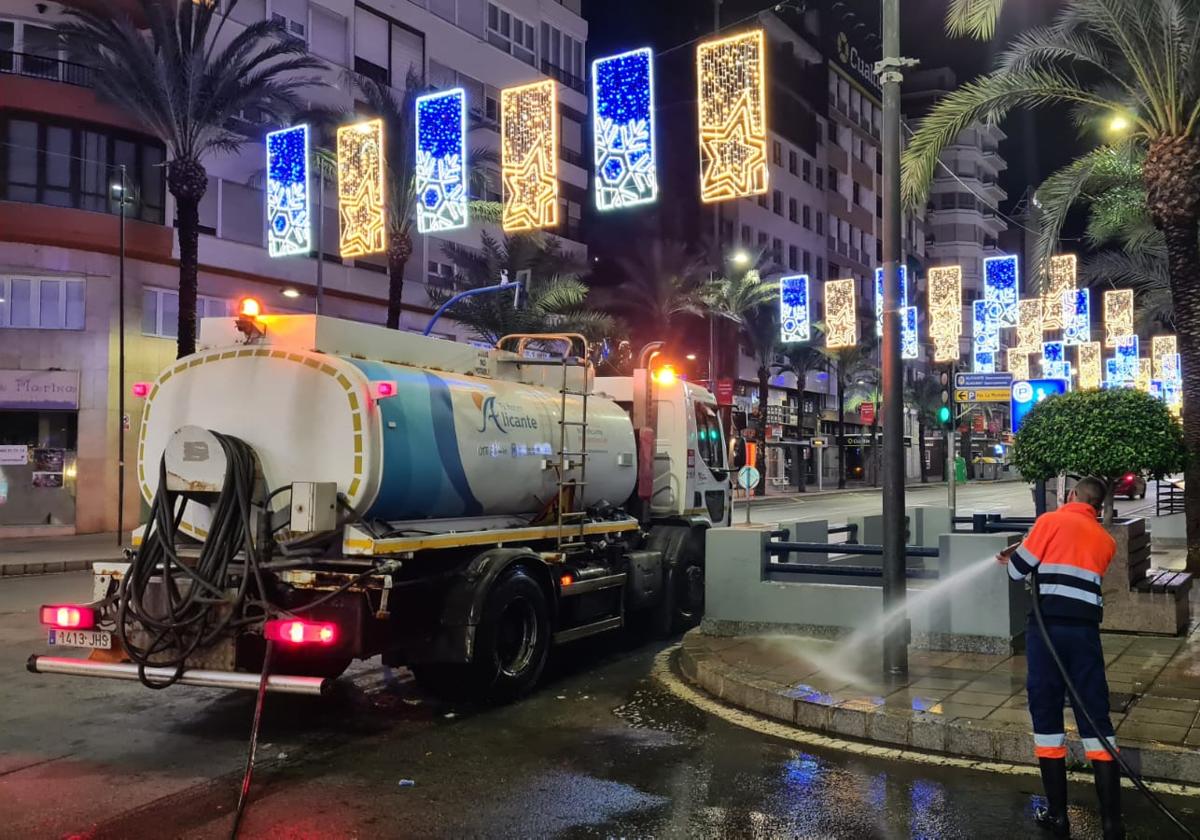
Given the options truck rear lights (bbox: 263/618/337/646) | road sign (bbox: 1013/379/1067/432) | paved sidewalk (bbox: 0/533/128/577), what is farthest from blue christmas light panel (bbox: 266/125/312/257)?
→ truck rear lights (bbox: 263/618/337/646)

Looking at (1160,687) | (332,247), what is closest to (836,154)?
(332,247)

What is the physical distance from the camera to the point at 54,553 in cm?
2072

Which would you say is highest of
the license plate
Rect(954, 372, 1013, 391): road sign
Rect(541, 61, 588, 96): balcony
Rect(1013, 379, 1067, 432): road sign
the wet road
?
Rect(541, 61, 588, 96): balcony

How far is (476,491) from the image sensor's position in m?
8.46

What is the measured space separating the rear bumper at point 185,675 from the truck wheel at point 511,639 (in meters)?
1.41

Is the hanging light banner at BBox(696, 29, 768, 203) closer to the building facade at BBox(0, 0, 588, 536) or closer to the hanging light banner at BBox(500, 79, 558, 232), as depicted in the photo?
the hanging light banner at BBox(500, 79, 558, 232)

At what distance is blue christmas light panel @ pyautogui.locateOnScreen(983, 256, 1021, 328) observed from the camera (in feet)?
89.7

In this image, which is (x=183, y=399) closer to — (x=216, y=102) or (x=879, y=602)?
(x=879, y=602)

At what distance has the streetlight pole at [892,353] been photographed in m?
8.19

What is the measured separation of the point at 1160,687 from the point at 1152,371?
128ft

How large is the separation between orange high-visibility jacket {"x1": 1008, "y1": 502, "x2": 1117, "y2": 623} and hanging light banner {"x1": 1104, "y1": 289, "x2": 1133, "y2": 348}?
28003 millimetres

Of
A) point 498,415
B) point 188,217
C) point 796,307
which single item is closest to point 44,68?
point 188,217

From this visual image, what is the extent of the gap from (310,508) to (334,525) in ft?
0.83

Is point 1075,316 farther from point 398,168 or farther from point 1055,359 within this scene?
point 398,168
